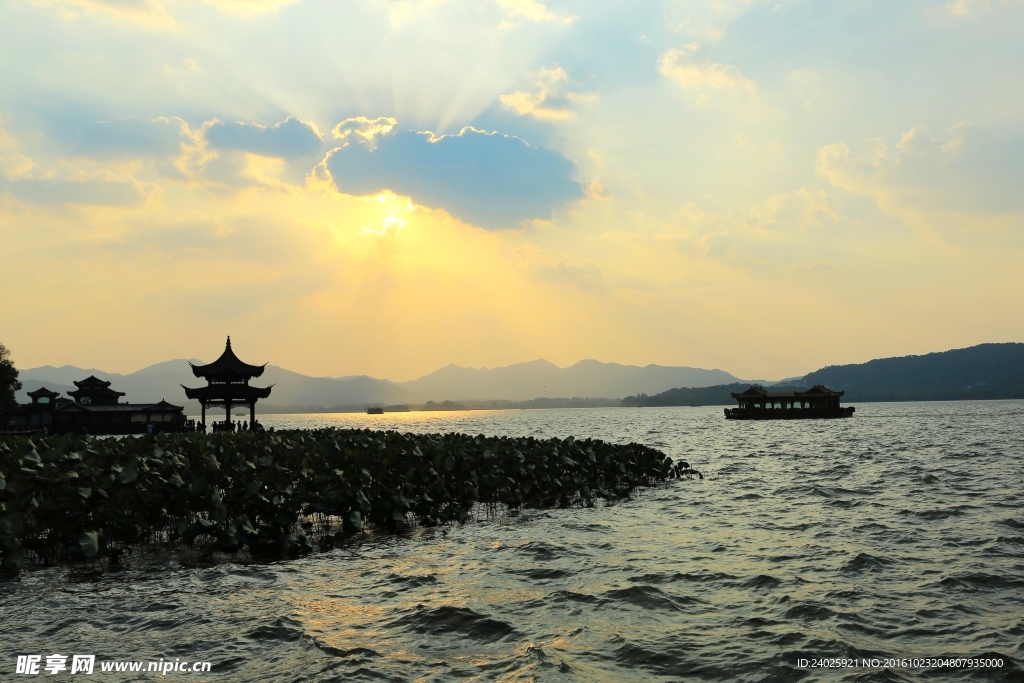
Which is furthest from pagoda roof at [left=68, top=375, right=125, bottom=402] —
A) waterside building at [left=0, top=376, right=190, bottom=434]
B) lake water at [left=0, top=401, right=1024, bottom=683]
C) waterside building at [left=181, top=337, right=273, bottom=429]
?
lake water at [left=0, top=401, right=1024, bottom=683]

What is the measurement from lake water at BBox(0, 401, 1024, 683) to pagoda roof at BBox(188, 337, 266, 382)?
1471 inches

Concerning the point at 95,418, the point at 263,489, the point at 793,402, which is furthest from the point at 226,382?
the point at 793,402

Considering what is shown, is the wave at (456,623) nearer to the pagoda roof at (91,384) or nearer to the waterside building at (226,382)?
the waterside building at (226,382)

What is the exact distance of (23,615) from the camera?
906cm

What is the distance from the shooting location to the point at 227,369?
48.7 m

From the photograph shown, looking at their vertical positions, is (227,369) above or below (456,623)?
above

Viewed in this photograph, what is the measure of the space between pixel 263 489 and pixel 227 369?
119ft

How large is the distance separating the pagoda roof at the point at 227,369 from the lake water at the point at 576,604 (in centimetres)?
3737

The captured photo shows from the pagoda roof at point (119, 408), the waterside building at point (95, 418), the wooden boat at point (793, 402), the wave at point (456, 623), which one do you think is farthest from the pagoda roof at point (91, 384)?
the wave at point (456, 623)

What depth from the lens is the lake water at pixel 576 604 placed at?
774 cm

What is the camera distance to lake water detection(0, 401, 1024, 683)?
7738mm

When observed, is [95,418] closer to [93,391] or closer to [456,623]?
[93,391]

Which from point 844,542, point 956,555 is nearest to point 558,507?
point 844,542

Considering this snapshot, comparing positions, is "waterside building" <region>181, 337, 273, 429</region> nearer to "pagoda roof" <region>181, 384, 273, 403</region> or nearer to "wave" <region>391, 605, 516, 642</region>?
"pagoda roof" <region>181, 384, 273, 403</region>
